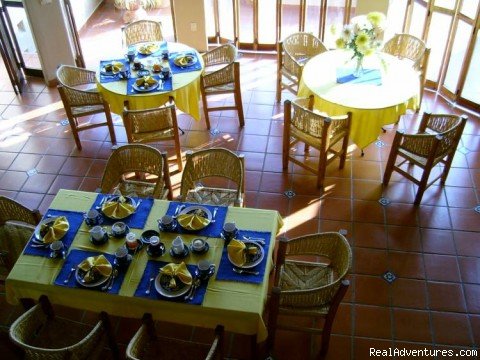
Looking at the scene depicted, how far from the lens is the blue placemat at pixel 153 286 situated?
3352mm

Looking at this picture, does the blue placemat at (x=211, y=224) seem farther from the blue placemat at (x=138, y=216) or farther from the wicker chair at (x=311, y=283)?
the wicker chair at (x=311, y=283)

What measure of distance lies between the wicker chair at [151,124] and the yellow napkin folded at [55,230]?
4.88 feet

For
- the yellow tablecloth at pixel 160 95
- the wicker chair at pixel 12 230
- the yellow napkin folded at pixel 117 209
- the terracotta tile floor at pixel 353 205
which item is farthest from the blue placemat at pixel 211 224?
the yellow tablecloth at pixel 160 95

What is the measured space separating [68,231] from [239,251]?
1.35 metres

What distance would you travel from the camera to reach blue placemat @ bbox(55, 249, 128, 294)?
347 cm

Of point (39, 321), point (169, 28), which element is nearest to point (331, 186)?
point (39, 321)

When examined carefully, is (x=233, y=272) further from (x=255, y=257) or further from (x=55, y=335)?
(x=55, y=335)

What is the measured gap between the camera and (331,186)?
5281 mm

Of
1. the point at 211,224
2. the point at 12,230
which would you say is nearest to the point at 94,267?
the point at 211,224

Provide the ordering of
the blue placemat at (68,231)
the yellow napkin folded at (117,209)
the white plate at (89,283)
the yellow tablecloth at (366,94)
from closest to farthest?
the white plate at (89,283)
the blue placemat at (68,231)
the yellow napkin folded at (117,209)
the yellow tablecloth at (366,94)

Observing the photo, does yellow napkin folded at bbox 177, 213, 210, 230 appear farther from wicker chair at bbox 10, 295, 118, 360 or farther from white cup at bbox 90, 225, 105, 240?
wicker chair at bbox 10, 295, 118, 360

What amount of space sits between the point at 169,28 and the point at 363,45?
4.13 meters

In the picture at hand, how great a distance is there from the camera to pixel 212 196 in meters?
4.58

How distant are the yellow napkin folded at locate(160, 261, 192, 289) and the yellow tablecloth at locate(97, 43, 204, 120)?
238cm
